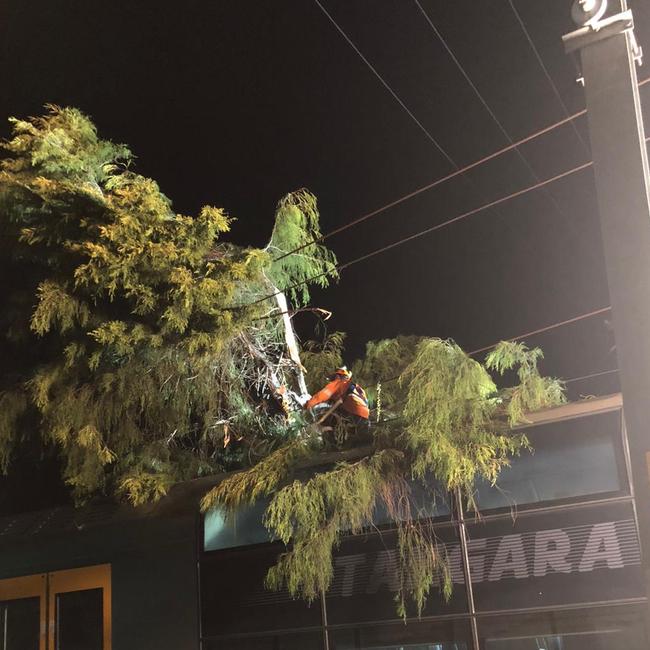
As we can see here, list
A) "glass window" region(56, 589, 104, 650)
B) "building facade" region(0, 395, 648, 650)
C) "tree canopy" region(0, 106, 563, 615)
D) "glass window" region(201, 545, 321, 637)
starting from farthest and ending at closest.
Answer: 1. "glass window" region(56, 589, 104, 650)
2. "glass window" region(201, 545, 321, 637)
3. "tree canopy" region(0, 106, 563, 615)
4. "building facade" region(0, 395, 648, 650)

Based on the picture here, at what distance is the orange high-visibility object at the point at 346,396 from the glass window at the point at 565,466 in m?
1.95

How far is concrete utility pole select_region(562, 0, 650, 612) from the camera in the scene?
12.5 ft

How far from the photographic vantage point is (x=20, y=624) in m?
12.5

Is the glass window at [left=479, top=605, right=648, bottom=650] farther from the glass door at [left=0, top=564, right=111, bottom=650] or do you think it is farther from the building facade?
the glass door at [left=0, top=564, right=111, bottom=650]

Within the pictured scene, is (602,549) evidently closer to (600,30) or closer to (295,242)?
(600,30)

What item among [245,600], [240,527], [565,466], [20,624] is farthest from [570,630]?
[20,624]

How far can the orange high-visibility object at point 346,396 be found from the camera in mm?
9805

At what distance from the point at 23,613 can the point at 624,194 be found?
11.6 meters

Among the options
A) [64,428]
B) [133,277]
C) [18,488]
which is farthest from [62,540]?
[133,277]

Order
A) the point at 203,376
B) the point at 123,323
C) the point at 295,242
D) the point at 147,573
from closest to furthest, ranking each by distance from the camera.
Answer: the point at 123,323, the point at 203,376, the point at 147,573, the point at 295,242

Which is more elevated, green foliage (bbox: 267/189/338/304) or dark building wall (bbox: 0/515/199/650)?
green foliage (bbox: 267/189/338/304)

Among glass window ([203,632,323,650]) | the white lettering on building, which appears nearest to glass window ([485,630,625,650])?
the white lettering on building

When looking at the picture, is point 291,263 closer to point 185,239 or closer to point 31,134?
point 185,239

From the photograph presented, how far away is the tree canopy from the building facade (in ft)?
1.05
